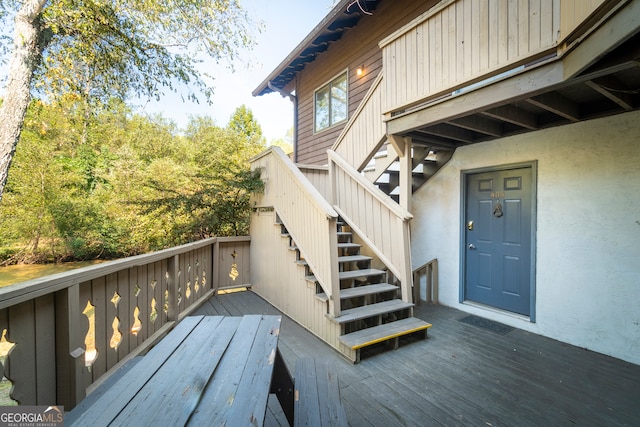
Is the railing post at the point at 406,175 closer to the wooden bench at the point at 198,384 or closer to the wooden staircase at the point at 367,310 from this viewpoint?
the wooden staircase at the point at 367,310

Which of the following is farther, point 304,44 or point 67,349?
point 304,44

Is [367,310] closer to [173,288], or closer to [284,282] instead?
[284,282]

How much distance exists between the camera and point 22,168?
899 centimetres

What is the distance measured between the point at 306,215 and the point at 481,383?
7.68 ft

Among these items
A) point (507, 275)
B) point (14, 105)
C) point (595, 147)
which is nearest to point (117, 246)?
point (14, 105)

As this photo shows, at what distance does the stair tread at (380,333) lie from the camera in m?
2.60

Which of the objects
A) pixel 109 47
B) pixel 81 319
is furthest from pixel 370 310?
pixel 109 47

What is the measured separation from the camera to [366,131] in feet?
12.5

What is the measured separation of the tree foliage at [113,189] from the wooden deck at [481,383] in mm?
3176

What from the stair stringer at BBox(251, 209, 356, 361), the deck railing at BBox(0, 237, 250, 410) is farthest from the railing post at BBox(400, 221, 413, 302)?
the deck railing at BBox(0, 237, 250, 410)

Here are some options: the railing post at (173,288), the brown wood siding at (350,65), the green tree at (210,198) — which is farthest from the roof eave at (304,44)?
the railing post at (173,288)

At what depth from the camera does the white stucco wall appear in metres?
2.60

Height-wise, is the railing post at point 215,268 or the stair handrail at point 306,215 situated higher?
the stair handrail at point 306,215

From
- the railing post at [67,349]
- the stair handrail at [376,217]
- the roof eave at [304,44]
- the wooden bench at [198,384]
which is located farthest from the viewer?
the roof eave at [304,44]
